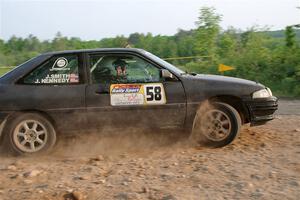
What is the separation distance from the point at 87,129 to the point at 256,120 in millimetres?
2484

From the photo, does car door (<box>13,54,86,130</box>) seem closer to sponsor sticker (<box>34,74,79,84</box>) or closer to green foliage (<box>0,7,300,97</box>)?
sponsor sticker (<box>34,74,79,84</box>)

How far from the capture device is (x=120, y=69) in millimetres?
6449

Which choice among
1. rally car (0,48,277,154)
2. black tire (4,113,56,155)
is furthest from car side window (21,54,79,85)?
black tire (4,113,56,155)

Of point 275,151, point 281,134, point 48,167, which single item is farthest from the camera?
point 281,134

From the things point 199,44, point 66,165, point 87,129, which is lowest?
point 66,165

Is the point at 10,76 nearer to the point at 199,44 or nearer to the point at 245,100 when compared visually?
the point at 245,100

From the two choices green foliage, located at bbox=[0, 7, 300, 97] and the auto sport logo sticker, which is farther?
green foliage, located at bbox=[0, 7, 300, 97]

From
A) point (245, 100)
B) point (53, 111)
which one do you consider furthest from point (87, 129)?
point (245, 100)

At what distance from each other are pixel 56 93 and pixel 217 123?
2.36 meters

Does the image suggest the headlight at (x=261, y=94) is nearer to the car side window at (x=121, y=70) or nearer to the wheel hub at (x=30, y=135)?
the car side window at (x=121, y=70)

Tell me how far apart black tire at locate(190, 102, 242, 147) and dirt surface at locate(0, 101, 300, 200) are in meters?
0.18

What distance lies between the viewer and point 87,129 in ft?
20.9

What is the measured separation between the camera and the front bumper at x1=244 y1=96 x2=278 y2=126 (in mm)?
6504

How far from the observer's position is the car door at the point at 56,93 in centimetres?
630
